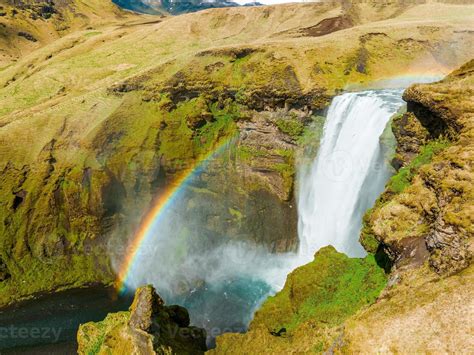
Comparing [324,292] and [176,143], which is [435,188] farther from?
[176,143]

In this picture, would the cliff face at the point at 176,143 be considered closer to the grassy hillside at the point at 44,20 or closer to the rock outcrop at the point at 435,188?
the rock outcrop at the point at 435,188

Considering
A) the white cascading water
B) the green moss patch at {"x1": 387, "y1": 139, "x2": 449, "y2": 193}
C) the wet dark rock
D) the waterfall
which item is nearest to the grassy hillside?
the wet dark rock

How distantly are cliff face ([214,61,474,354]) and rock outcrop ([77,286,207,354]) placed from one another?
7.63 ft

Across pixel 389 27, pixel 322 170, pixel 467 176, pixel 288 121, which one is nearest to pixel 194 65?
pixel 288 121

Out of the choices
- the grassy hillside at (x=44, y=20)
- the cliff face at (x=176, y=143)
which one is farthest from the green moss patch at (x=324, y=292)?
the grassy hillside at (x=44, y=20)

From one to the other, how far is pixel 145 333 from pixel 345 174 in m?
22.7

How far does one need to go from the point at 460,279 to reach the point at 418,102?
43.1ft

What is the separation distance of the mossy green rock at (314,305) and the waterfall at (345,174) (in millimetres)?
9614

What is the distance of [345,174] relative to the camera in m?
31.9

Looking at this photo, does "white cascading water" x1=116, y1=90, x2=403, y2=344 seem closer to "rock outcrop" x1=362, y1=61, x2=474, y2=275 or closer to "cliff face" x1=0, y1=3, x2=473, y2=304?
"cliff face" x1=0, y1=3, x2=473, y2=304

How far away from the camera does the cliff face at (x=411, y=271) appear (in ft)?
31.2

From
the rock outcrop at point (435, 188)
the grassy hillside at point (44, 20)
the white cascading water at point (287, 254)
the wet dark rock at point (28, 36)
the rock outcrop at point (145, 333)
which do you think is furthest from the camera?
the wet dark rock at point (28, 36)

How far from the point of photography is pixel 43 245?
38.6 meters

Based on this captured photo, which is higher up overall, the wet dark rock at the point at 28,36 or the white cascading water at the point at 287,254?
the wet dark rock at the point at 28,36
